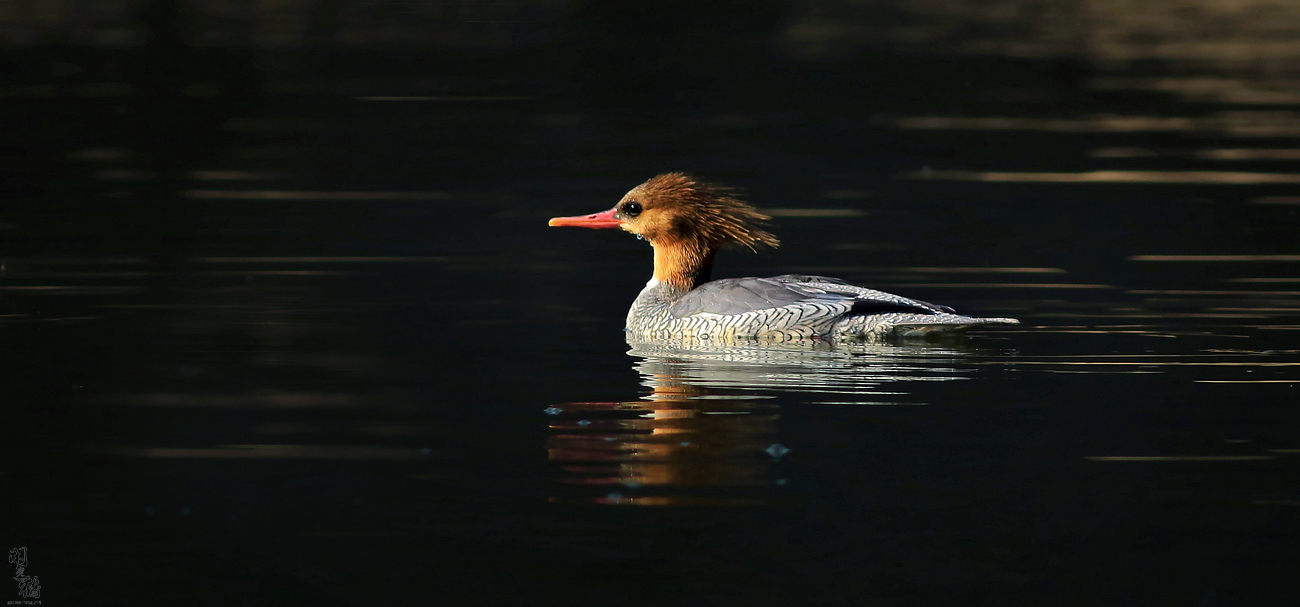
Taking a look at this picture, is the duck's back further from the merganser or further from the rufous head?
the rufous head

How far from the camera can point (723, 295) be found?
10.8 meters

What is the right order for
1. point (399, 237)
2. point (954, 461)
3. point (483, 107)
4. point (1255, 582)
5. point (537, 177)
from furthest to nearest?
point (483, 107) < point (537, 177) < point (399, 237) < point (954, 461) < point (1255, 582)

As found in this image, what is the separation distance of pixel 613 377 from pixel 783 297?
1629 mm

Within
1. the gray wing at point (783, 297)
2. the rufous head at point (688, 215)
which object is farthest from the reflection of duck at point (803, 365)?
the rufous head at point (688, 215)

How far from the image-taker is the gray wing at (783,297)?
33.9ft

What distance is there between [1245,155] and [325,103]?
1174 centimetres

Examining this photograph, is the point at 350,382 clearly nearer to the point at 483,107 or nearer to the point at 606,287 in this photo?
the point at 606,287

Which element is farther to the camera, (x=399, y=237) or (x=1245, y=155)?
(x=1245, y=155)

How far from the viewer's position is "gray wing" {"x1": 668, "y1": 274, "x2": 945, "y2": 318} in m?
10.3

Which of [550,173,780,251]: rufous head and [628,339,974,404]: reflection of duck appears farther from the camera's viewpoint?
[550,173,780,251]: rufous head

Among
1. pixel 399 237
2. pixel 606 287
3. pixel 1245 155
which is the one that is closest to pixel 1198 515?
pixel 606 287

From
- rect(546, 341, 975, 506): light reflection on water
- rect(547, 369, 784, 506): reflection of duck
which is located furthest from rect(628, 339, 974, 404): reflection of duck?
rect(547, 369, 784, 506): reflection of duck

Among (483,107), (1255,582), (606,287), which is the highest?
(483,107)

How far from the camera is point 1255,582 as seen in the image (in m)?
6.05
